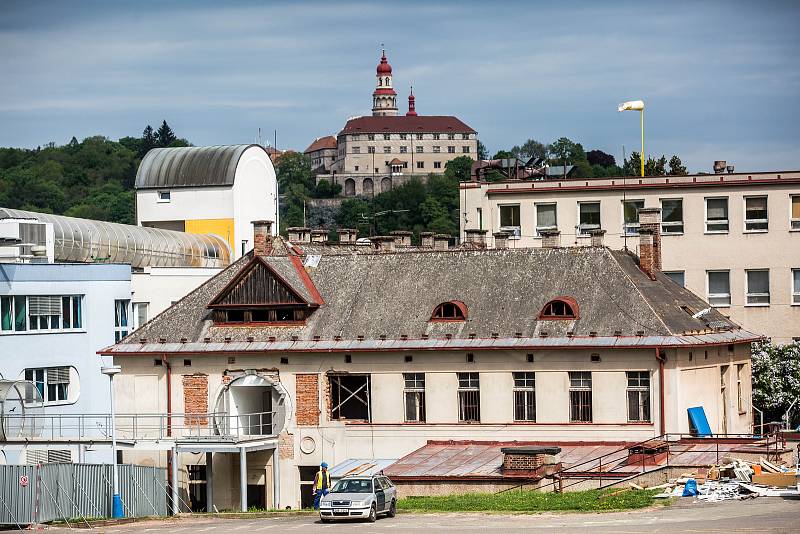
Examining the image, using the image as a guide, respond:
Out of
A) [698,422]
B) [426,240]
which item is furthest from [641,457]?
[426,240]

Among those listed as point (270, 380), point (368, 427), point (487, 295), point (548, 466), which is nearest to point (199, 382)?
point (270, 380)

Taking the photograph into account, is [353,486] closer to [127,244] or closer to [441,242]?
[441,242]

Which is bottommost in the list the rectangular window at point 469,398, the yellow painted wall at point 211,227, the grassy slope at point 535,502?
the grassy slope at point 535,502

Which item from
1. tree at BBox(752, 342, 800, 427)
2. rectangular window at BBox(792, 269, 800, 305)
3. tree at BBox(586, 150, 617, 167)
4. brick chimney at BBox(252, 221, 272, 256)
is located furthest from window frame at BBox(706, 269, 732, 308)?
tree at BBox(586, 150, 617, 167)

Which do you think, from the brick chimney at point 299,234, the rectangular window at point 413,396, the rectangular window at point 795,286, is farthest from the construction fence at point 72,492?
the rectangular window at point 795,286

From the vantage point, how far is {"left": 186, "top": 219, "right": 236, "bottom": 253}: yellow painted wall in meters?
92.9

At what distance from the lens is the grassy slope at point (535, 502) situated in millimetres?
44094

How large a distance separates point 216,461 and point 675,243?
2716 cm

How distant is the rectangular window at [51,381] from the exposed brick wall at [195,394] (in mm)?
A: 9444

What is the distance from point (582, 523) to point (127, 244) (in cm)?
4578

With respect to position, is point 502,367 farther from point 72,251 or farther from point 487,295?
point 72,251

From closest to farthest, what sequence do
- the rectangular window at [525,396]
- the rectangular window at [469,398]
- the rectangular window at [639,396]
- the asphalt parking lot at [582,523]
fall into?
1. the asphalt parking lot at [582,523]
2. the rectangular window at [639,396]
3. the rectangular window at [525,396]
4. the rectangular window at [469,398]

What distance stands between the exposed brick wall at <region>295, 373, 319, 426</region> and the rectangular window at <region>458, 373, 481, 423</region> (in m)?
5.27

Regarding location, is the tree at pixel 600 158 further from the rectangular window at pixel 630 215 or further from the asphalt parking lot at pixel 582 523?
the asphalt parking lot at pixel 582 523
